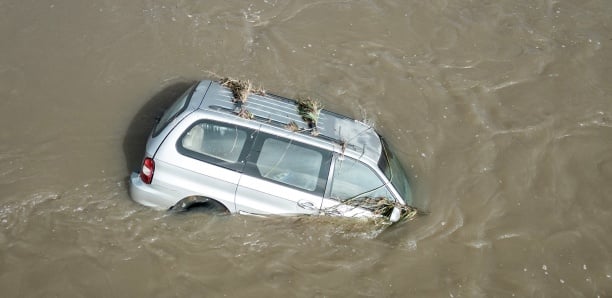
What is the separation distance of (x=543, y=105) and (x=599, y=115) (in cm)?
105

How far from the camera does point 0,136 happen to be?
8906mm

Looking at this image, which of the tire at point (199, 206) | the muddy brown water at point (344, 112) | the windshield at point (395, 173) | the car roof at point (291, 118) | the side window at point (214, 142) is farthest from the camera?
the windshield at point (395, 173)

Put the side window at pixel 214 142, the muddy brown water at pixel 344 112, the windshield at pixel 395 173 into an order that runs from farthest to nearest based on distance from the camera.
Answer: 1. the windshield at pixel 395 173
2. the muddy brown water at pixel 344 112
3. the side window at pixel 214 142

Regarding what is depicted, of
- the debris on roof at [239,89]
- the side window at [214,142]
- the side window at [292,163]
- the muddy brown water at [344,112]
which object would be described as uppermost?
the debris on roof at [239,89]

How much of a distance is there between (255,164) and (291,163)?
0.47m

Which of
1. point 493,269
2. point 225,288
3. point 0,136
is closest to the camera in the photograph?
point 225,288

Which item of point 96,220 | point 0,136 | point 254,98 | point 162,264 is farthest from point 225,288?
point 0,136

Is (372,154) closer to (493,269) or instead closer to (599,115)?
(493,269)

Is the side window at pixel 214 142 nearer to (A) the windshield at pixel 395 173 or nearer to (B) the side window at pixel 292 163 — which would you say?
(B) the side window at pixel 292 163

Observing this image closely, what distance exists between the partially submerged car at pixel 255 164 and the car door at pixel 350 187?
1cm

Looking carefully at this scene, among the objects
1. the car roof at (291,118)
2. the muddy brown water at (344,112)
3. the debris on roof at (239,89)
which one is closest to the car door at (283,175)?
the car roof at (291,118)

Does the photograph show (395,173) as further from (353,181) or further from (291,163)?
(291,163)

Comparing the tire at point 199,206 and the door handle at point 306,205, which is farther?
the tire at point 199,206

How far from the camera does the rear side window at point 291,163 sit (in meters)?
7.34
